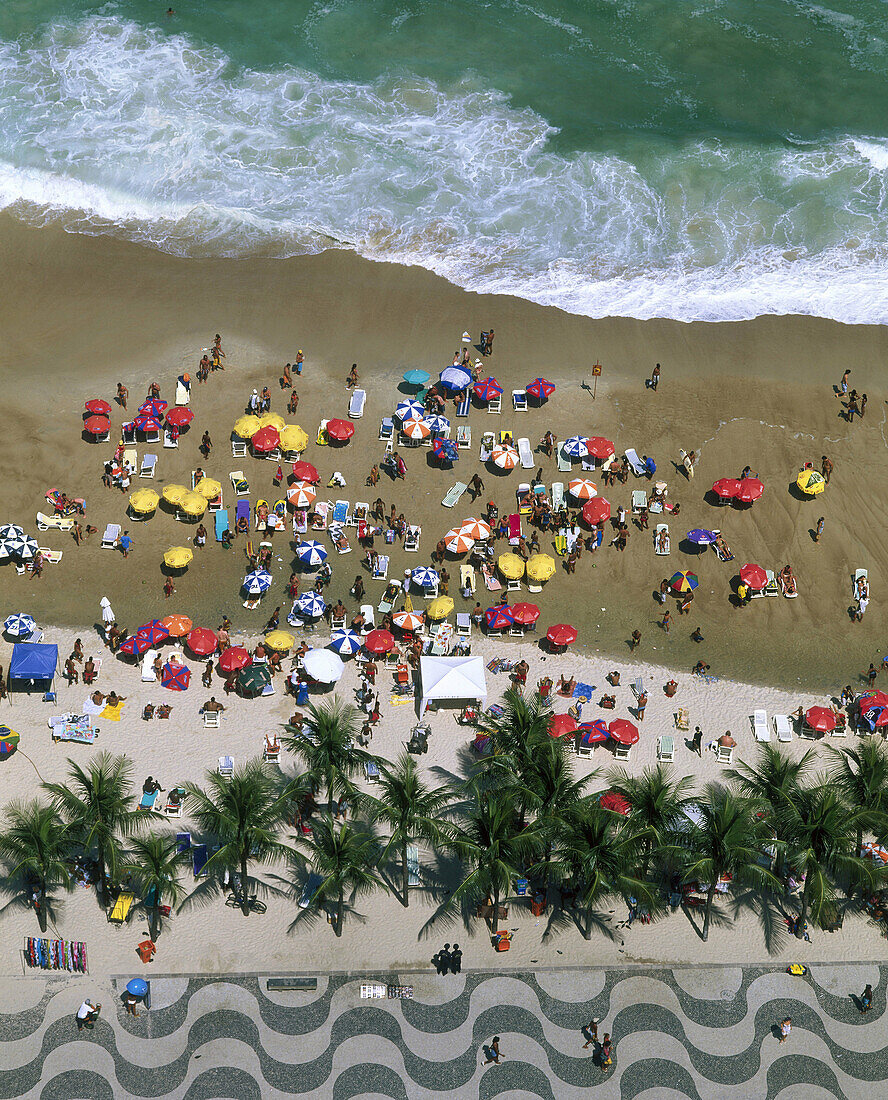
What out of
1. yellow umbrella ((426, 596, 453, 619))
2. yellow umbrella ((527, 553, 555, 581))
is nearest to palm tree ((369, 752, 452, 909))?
yellow umbrella ((426, 596, 453, 619))

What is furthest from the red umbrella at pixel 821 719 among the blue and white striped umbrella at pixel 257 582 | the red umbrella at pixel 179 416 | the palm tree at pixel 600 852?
the red umbrella at pixel 179 416

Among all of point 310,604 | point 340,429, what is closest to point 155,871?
point 310,604

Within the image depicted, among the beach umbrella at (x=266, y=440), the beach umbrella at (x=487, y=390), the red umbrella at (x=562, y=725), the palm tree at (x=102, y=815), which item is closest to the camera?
the palm tree at (x=102, y=815)

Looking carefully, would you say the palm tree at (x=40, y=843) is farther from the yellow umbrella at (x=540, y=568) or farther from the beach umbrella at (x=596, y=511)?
the beach umbrella at (x=596, y=511)

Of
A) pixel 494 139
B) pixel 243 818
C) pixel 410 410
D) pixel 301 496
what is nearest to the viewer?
pixel 243 818

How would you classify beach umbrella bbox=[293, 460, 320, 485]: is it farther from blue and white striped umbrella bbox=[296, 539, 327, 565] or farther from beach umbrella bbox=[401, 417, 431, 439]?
beach umbrella bbox=[401, 417, 431, 439]

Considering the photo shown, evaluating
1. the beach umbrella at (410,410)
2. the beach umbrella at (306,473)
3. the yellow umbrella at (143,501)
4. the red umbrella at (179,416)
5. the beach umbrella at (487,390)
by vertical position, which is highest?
the beach umbrella at (487,390)

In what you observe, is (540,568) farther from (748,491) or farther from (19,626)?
(19,626)
